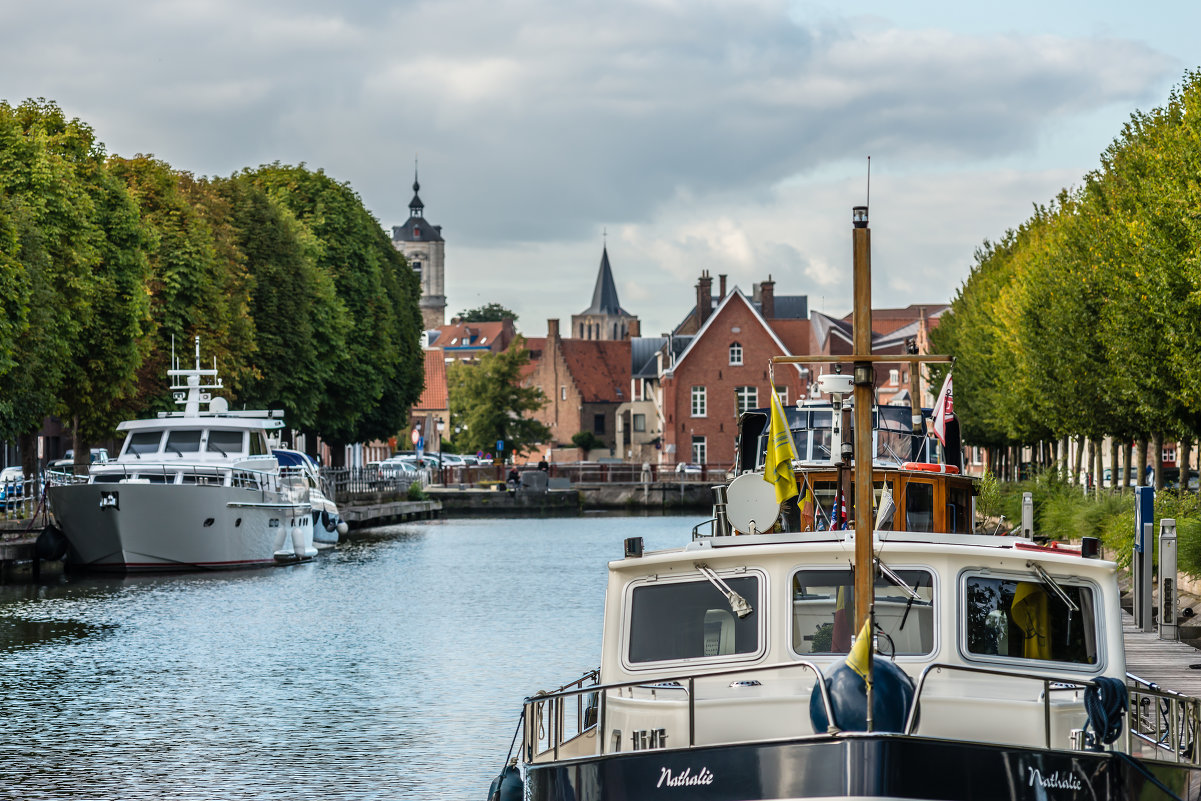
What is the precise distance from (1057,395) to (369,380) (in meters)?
41.2

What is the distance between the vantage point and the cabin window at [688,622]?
429 inches

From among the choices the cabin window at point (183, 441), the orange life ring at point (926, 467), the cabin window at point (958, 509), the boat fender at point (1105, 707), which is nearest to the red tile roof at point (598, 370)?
the cabin window at point (183, 441)

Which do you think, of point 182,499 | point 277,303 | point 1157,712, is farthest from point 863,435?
point 277,303

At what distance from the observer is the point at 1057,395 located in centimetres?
4656

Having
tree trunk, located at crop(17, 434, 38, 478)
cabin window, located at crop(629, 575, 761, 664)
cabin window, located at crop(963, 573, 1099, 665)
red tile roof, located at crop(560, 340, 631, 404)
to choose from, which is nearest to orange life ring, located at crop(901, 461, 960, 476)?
cabin window, located at crop(963, 573, 1099, 665)

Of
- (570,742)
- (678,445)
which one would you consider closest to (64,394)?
(570,742)

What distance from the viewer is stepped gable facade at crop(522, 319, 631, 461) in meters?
160

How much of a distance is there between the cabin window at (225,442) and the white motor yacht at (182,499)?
3 centimetres

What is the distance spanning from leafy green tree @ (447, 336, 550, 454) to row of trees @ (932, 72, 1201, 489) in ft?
195

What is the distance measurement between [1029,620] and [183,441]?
38.5 meters

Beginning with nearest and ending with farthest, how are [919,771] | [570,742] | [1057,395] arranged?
[919,771] → [570,742] → [1057,395]

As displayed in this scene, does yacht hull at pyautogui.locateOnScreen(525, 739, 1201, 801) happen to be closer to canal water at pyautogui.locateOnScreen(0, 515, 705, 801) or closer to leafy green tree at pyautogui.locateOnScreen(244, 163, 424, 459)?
canal water at pyautogui.locateOnScreen(0, 515, 705, 801)

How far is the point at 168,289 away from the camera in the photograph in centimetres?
5634

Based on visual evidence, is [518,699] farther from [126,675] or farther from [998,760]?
[998,760]
